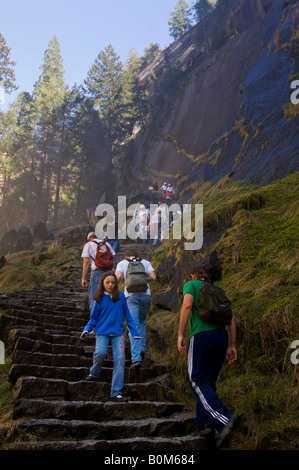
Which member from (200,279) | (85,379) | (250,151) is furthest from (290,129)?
(85,379)

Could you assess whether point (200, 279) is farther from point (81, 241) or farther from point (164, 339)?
point (81, 241)

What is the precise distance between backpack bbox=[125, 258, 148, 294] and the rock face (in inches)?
218

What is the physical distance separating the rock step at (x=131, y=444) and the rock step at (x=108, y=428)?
0.19 metres

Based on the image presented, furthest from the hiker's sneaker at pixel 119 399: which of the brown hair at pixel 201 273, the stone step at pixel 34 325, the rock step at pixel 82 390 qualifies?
the stone step at pixel 34 325

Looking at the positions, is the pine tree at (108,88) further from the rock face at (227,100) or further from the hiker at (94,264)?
the hiker at (94,264)

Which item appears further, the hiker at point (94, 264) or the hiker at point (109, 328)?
the hiker at point (94, 264)

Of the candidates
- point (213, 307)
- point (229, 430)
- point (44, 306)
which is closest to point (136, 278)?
point (213, 307)

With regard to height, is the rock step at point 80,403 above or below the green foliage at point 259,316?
below

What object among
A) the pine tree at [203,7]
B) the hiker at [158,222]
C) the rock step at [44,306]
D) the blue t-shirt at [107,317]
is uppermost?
the pine tree at [203,7]

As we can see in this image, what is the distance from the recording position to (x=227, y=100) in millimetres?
33562

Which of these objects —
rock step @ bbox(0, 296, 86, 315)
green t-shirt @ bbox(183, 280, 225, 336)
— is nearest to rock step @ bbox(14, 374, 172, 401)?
green t-shirt @ bbox(183, 280, 225, 336)

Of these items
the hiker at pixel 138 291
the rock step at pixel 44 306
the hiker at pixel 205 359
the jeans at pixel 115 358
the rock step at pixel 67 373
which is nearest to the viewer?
the hiker at pixel 205 359

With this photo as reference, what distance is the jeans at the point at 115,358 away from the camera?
16.3ft

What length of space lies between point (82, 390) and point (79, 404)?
516mm
